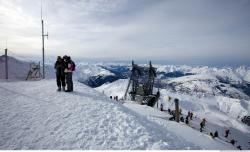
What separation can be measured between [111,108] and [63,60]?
5512mm

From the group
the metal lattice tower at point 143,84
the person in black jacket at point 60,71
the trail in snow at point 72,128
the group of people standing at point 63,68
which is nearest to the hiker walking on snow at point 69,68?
the group of people standing at point 63,68

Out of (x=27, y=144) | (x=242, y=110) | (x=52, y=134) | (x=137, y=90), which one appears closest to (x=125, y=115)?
(x=52, y=134)

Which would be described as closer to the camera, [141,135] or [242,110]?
[141,135]

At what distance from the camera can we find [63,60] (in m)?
14.4

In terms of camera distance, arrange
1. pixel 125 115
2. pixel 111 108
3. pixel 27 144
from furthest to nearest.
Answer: pixel 111 108 < pixel 125 115 < pixel 27 144

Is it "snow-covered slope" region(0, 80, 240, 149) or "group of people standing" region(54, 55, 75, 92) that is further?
"group of people standing" region(54, 55, 75, 92)

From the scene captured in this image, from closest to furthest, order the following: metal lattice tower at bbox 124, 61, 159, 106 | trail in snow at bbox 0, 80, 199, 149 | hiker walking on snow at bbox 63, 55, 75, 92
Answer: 1. trail in snow at bbox 0, 80, 199, 149
2. hiker walking on snow at bbox 63, 55, 75, 92
3. metal lattice tower at bbox 124, 61, 159, 106

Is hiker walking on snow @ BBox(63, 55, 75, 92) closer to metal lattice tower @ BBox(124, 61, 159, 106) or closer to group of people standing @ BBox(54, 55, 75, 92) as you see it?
group of people standing @ BBox(54, 55, 75, 92)

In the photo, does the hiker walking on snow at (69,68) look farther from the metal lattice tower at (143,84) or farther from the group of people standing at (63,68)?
the metal lattice tower at (143,84)

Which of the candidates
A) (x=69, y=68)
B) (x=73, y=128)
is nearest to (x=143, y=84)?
(x=69, y=68)

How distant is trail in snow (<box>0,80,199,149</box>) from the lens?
24.3 feet

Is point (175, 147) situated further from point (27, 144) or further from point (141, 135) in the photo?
point (27, 144)


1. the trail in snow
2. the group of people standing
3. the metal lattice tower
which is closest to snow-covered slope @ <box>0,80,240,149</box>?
the trail in snow

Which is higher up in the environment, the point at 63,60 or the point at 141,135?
the point at 63,60
